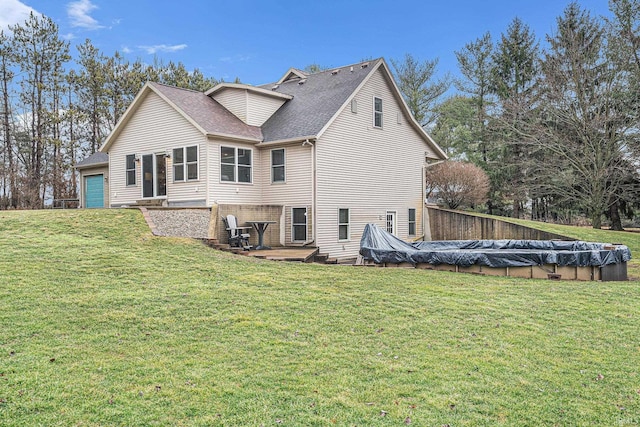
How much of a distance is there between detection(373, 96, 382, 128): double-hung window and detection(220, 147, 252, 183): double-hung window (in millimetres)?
5073

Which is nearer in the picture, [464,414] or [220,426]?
[220,426]

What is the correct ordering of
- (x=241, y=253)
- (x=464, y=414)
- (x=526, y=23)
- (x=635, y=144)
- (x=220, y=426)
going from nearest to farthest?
1. (x=220, y=426)
2. (x=464, y=414)
3. (x=241, y=253)
4. (x=635, y=144)
5. (x=526, y=23)

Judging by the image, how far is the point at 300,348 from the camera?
5.24m

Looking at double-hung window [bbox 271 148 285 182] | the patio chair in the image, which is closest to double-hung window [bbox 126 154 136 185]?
double-hung window [bbox 271 148 285 182]

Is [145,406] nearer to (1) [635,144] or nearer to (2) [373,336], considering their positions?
(2) [373,336]

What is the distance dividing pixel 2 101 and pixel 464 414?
31513 mm

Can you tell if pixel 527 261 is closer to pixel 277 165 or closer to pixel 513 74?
pixel 277 165

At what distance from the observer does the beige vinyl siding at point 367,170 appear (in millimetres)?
15961

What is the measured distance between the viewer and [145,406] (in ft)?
12.7

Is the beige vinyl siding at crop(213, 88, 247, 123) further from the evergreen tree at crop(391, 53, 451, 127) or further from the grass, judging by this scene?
the evergreen tree at crop(391, 53, 451, 127)

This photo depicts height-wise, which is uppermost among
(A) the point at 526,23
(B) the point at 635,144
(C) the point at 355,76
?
(A) the point at 526,23

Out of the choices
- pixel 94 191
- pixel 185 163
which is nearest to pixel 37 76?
pixel 94 191

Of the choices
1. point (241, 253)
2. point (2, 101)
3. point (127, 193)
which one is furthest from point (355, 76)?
point (2, 101)

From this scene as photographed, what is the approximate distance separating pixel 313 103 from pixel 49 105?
1945 cm
